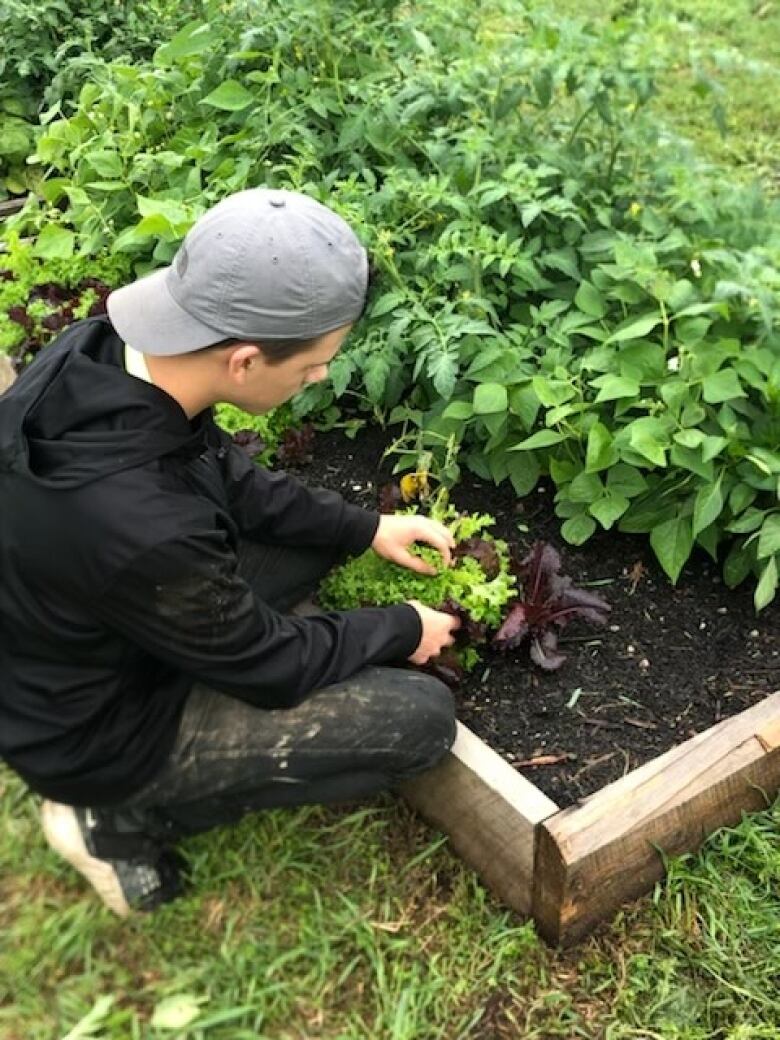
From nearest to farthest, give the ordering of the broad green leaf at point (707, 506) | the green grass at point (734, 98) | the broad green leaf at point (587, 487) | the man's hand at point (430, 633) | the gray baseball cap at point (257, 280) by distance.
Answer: the gray baseball cap at point (257, 280) → the man's hand at point (430, 633) → the broad green leaf at point (707, 506) → the broad green leaf at point (587, 487) → the green grass at point (734, 98)

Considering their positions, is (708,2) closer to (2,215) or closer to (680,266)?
(680,266)

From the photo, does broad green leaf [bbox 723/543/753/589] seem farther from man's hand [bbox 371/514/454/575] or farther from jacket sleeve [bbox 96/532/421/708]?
jacket sleeve [bbox 96/532/421/708]

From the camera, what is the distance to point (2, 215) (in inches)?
209

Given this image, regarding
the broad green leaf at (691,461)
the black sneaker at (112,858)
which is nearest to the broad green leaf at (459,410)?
the broad green leaf at (691,461)

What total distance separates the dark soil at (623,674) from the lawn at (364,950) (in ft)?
0.90

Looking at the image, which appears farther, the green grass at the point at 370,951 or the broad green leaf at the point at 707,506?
the broad green leaf at the point at 707,506

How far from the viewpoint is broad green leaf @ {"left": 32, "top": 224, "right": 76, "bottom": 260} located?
4027mm

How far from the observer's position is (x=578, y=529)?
2.98 meters

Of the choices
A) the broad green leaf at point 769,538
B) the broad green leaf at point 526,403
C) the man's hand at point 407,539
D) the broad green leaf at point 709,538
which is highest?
the broad green leaf at point 769,538

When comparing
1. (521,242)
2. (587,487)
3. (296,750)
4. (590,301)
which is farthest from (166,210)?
(296,750)

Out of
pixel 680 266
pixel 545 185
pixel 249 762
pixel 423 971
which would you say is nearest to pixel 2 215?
pixel 545 185

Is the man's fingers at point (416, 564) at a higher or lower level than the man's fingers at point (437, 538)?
lower

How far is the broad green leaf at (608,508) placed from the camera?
9.44ft

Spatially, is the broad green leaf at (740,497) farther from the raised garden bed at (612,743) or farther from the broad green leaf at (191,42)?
the broad green leaf at (191,42)
